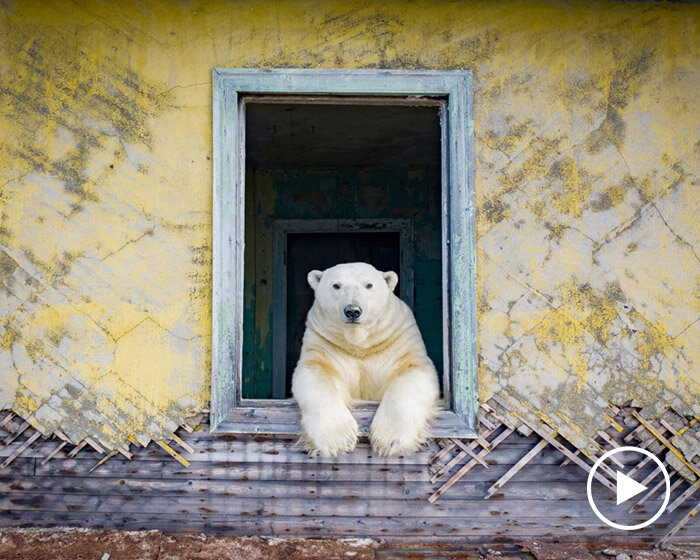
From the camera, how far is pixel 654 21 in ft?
10.3

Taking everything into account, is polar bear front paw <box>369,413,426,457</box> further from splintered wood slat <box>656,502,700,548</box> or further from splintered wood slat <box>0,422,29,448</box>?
splintered wood slat <box>0,422,29,448</box>

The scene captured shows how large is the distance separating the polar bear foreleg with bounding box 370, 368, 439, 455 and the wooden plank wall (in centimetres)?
20

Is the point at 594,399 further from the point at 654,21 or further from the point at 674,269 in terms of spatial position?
the point at 654,21

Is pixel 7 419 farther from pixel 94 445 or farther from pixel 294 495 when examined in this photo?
pixel 294 495

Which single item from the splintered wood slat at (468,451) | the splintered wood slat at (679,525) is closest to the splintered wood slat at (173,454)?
the splintered wood slat at (468,451)

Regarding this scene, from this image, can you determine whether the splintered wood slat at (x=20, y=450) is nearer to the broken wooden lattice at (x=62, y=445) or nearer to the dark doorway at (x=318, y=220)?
the broken wooden lattice at (x=62, y=445)

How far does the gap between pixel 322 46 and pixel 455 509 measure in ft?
7.98

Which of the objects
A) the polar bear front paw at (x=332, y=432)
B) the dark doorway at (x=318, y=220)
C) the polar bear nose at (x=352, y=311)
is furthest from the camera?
the dark doorway at (x=318, y=220)

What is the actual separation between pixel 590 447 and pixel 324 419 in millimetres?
1337

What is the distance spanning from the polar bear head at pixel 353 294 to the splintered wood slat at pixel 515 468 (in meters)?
1.01

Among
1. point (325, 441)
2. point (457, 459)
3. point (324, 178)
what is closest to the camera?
point (325, 441)

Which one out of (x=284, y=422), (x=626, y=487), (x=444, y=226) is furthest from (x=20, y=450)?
(x=626, y=487)

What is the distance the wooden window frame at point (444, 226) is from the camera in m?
2.99

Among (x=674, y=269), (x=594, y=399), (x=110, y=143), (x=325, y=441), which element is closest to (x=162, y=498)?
(x=325, y=441)
